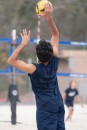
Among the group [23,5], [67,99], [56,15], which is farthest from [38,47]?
[56,15]

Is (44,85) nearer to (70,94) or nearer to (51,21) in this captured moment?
(51,21)

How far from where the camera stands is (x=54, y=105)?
659cm

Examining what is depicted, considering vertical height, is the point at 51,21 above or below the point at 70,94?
above

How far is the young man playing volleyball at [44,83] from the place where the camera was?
21.5ft

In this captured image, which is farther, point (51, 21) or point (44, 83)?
point (51, 21)

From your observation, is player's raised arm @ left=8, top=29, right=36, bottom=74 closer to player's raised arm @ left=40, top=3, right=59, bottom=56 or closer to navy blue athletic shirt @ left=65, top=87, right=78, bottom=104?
player's raised arm @ left=40, top=3, right=59, bottom=56

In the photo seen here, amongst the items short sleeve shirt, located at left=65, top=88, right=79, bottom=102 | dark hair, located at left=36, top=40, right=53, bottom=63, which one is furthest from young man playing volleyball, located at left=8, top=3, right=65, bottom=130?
short sleeve shirt, located at left=65, top=88, right=79, bottom=102

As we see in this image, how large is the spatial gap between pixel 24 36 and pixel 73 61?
25.9 m

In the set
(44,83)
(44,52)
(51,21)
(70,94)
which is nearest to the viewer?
(44,52)

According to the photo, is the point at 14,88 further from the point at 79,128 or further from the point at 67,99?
the point at 67,99

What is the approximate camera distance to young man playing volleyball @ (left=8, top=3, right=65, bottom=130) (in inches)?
258

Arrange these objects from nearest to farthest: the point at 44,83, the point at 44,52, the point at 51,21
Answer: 1. the point at 44,52
2. the point at 44,83
3. the point at 51,21

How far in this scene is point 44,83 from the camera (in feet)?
21.7

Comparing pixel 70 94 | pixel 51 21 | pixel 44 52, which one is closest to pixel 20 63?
pixel 44 52
